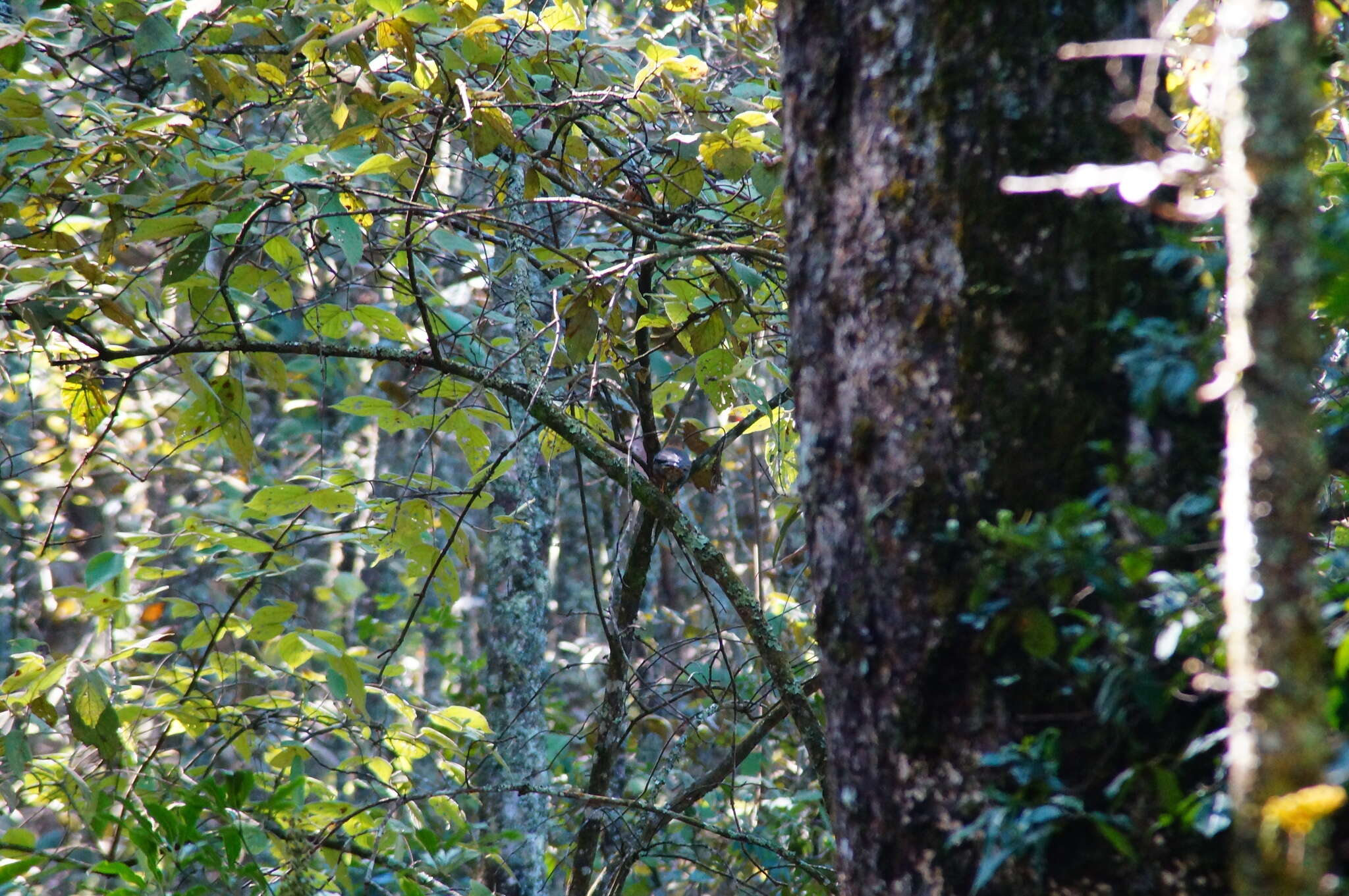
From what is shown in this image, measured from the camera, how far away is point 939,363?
1.09 m

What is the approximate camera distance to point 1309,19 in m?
→ 0.70

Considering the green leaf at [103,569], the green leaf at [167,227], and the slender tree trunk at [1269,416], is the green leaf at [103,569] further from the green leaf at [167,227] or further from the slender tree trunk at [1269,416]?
the slender tree trunk at [1269,416]

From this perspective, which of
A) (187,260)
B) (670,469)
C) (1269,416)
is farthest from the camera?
(670,469)

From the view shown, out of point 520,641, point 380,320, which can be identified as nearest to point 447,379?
point 380,320

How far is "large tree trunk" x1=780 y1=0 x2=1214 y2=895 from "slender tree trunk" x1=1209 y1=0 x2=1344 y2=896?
13.1 inches

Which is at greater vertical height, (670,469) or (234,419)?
(234,419)

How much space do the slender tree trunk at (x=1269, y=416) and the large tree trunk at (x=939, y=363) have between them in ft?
1.09

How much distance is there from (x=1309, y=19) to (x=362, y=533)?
2317 millimetres

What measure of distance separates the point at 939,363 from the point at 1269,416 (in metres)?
0.42

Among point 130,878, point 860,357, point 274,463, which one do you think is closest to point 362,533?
point 130,878

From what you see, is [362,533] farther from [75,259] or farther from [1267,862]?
[1267,862]

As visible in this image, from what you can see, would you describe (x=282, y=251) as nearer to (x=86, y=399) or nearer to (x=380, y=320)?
(x=380, y=320)

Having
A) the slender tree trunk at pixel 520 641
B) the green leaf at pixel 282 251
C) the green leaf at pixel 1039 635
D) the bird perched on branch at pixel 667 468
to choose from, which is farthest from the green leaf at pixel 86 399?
the green leaf at pixel 1039 635

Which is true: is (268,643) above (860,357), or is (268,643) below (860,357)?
below
